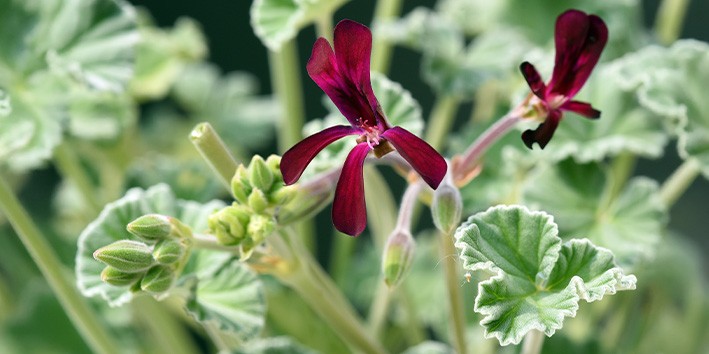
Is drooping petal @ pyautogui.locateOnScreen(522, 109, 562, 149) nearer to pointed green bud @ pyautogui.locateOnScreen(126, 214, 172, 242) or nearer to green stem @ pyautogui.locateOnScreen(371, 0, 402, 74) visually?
pointed green bud @ pyautogui.locateOnScreen(126, 214, 172, 242)

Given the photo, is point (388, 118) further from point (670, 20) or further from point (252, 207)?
point (670, 20)

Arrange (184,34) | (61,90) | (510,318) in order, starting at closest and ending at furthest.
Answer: (510,318), (61,90), (184,34)

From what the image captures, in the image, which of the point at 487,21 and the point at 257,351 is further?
the point at 487,21

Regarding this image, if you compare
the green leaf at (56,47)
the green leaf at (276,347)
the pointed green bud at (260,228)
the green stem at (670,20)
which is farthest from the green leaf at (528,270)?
the green stem at (670,20)

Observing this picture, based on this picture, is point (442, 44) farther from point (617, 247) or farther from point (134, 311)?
point (134, 311)

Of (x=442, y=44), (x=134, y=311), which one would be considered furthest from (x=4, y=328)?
(x=442, y=44)
